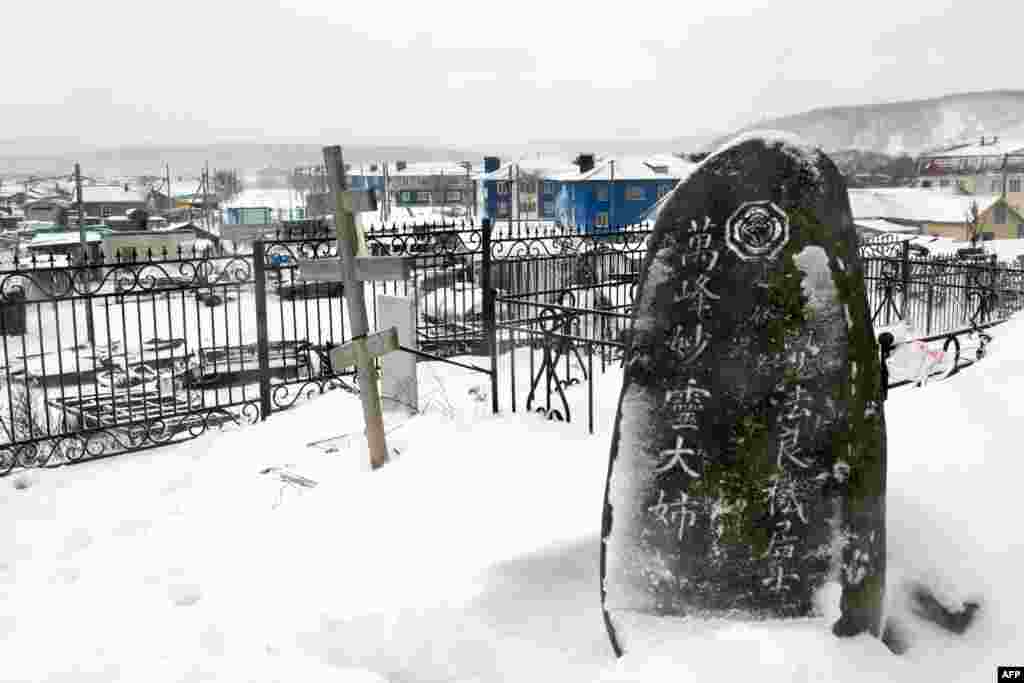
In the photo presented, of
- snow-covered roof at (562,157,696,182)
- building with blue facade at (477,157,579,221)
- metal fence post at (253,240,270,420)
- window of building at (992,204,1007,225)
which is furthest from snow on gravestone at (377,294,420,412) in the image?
building with blue facade at (477,157,579,221)

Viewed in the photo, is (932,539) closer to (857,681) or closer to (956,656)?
(956,656)

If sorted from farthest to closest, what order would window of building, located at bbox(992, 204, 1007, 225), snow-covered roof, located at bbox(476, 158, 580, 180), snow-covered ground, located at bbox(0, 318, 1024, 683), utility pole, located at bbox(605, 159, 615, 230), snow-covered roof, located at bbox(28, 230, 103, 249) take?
snow-covered roof, located at bbox(476, 158, 580, 180) → utility pole, located at bbox(605, 159, 615, 230) → window of building, located at bbox(992, 204, 1007, 225) → snow-covered roof, located at bbox(28, 230, 103, 249) → snow-covered ground, located at bbox(0, 318, 1024, 683)

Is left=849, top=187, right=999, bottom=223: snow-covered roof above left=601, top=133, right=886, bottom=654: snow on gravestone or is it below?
above

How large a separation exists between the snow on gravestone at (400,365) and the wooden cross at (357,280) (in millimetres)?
1456

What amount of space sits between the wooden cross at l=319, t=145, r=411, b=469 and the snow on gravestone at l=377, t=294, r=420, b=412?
1.46 meters

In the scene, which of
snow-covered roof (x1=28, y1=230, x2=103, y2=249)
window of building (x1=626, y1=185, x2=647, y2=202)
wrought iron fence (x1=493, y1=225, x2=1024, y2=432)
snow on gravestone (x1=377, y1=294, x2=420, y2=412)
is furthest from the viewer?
window of building (x1=626, y1=185, x2=647, y2=202)

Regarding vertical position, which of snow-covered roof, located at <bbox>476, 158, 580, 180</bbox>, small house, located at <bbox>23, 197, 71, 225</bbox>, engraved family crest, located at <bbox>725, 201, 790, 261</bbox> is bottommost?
engraved family crest, located at <bbox>725, 201, 790, 261</bbox>

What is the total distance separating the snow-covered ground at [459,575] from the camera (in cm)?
343

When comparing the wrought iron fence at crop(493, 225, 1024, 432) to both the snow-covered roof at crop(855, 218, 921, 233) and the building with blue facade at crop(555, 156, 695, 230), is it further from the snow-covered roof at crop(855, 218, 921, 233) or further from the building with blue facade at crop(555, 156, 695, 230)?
the building with blue facade at crop(555, 156, 695, 230)

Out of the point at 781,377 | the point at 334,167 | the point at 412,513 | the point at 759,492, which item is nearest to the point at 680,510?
the point at 759,492

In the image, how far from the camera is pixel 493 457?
5.10 metres

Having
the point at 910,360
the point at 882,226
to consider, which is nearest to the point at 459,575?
the point at 910,360

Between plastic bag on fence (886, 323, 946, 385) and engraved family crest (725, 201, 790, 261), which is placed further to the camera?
plastic bag on fence (886, 323, 946, 385)

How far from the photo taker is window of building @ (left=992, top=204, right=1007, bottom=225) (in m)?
33.4
